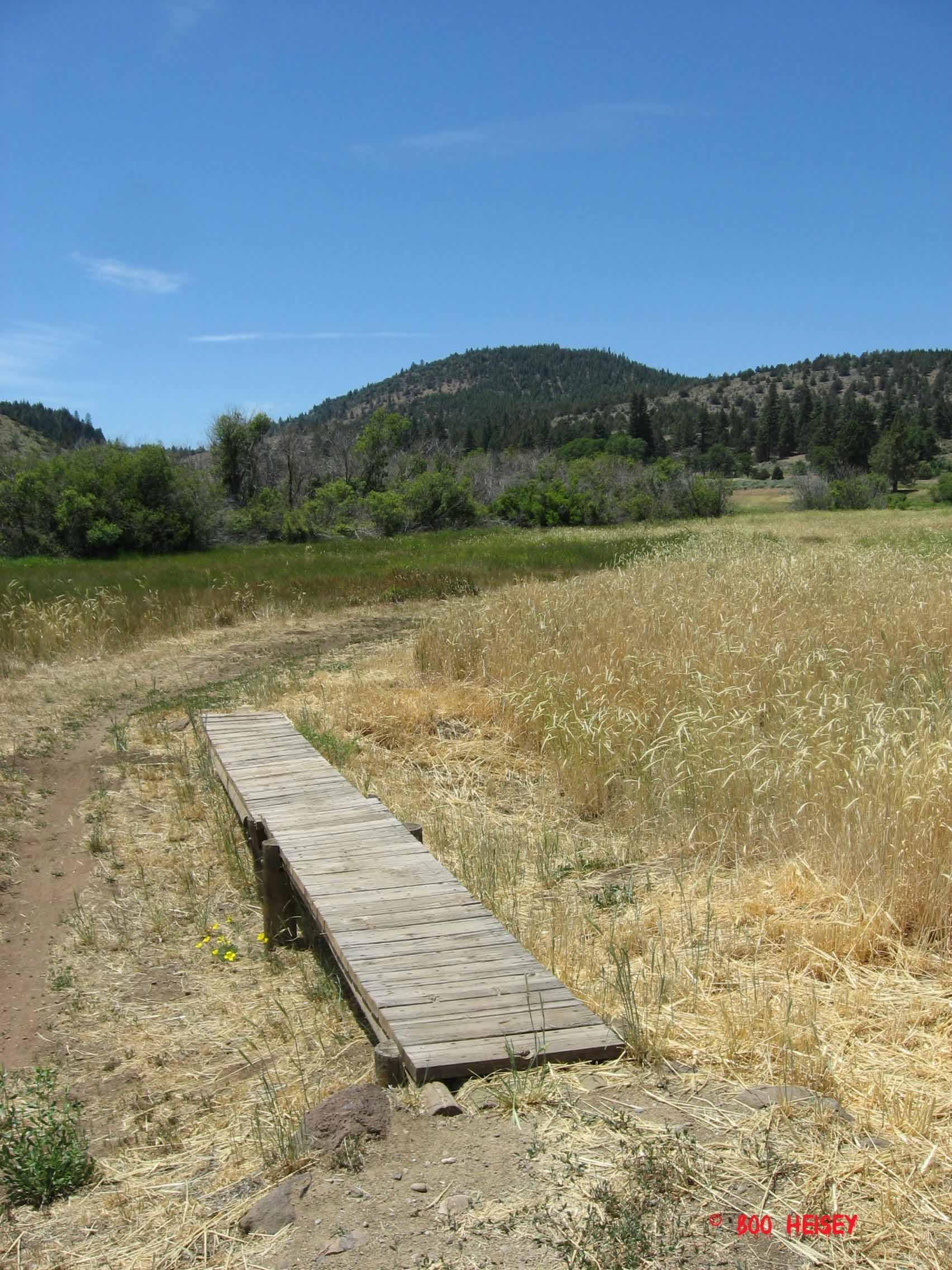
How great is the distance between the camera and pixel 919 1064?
3205 millimetres

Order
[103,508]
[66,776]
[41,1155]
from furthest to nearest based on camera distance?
[103,508] < [66,776] < [41,1155]

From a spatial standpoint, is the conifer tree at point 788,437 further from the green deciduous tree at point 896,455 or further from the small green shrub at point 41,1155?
the small green shrub at point 41,1155

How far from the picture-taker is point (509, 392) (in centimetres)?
18312

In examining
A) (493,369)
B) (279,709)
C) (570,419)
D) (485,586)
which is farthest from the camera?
(493,369)

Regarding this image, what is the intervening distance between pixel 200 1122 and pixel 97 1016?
4.23 feet

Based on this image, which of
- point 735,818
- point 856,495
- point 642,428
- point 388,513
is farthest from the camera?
point 642,428

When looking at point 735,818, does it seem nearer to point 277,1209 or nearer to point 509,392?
point 277,1209

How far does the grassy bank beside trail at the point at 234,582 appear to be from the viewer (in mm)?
13742

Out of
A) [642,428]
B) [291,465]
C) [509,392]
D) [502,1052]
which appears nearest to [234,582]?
[502,1052]

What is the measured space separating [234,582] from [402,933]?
15.6m

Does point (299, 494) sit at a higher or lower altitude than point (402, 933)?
higher

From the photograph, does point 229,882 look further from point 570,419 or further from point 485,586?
point 570,419

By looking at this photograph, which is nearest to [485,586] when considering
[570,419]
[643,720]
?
[643,720]

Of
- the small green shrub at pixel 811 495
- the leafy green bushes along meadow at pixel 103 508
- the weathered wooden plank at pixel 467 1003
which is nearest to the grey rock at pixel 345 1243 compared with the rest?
the weathered wooden plank at pixel 467 1003
